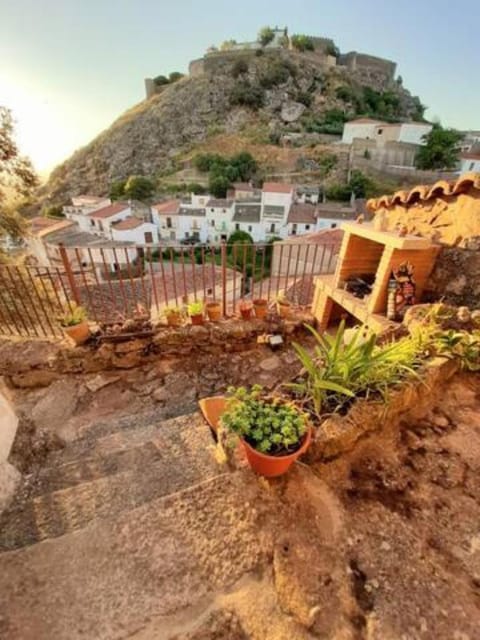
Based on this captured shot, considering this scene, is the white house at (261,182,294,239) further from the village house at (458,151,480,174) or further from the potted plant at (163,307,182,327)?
the potted plant at (163,307,182,327)

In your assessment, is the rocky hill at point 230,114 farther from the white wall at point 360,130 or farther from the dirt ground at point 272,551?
the dirt ground at point 272,551

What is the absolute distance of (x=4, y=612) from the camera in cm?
108

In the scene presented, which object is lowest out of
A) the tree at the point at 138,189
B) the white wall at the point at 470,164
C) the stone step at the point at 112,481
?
the tree at the point at 138,189

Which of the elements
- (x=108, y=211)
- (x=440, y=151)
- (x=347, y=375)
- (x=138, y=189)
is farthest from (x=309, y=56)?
(x=347, y=375)

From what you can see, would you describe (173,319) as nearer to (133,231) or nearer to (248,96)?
(133,231)

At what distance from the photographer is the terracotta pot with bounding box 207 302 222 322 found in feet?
12.2

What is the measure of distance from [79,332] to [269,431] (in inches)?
107

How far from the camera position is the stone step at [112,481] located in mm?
1549

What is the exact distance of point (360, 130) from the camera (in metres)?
32.1

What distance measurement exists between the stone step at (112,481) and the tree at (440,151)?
35.2m

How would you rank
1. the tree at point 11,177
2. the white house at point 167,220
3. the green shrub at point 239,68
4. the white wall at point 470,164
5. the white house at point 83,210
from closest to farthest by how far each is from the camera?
1. the tree at point 11,177
2. the white house at point 83,210
3. the white house at point 167,220
4. the white wall at point 470,164
5. the green shrub at point 239,68

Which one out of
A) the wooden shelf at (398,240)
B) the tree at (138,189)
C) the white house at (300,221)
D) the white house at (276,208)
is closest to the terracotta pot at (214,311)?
the wooden shelf at (398,240)

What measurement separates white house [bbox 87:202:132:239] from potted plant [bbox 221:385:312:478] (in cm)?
2215

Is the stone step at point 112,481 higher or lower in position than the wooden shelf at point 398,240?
lower
